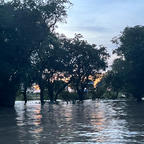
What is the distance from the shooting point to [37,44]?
5366 centimetres

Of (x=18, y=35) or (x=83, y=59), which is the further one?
(x=83, y=59)

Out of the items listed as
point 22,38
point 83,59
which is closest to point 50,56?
point 83,59

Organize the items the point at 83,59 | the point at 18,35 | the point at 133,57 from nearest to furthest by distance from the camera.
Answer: the point at 18,35
the point at 133,57
the point at 83,59

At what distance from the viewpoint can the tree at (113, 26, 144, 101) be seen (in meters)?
73.4

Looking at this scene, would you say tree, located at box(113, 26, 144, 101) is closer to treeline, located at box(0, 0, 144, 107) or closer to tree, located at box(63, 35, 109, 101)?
treeline, located at box(0, 0, 144, 107)

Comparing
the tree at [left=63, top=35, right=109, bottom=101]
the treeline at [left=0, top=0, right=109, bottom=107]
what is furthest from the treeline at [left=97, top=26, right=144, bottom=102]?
the treeline at [left=0, top=0, right=109, bottom=107]

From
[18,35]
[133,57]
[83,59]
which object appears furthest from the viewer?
[83,59]

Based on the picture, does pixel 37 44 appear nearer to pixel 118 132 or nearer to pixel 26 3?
pixel 26 3

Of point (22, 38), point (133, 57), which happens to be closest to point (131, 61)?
point (133, 57)

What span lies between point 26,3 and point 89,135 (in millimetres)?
40101

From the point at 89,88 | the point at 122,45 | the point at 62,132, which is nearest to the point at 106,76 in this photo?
the point at 122,45

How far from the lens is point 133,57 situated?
74000 mm

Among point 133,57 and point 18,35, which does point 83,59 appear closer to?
point 133,57

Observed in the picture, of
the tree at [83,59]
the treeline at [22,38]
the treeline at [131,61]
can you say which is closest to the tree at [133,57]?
the treeline at [131,61]
